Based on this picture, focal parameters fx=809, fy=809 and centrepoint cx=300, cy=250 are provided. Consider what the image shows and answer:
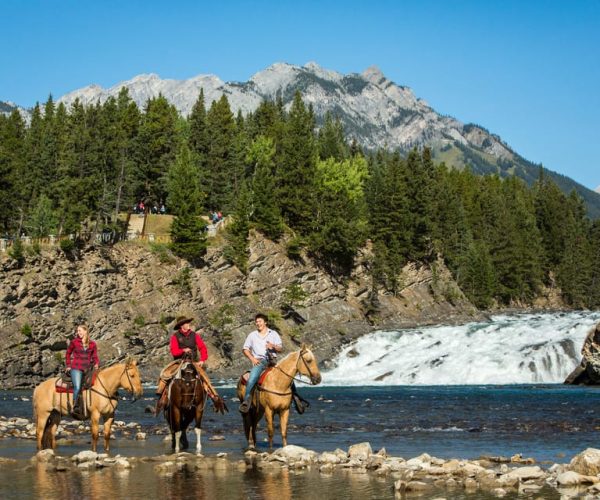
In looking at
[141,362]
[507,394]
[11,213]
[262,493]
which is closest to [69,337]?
[141,362]

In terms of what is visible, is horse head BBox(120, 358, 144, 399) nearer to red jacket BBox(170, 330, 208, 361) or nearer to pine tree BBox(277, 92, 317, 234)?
red jacket BBox(170, 330, 208, 361)

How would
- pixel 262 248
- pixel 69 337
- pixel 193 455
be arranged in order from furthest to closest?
pixel 262 248
pixel 69 337
pixel 193 455

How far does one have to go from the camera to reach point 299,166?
99.3 meters

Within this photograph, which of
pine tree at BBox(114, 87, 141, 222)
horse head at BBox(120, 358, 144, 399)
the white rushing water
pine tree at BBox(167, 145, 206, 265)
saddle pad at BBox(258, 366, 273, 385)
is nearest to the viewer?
horse head at BBox(120, 358, 144, 399)

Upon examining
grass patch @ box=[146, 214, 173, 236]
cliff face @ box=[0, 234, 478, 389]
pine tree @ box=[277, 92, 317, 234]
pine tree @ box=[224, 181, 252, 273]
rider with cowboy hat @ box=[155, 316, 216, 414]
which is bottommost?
rider with cowboy hat @ box=[155, 316, 216, 414]

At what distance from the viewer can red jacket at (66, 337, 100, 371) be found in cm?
2142

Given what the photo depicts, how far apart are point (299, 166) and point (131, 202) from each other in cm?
2260

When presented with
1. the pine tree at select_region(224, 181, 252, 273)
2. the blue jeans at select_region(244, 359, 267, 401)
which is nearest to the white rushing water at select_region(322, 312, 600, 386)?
the pine tree at select_region(224, 181, 252, 273)

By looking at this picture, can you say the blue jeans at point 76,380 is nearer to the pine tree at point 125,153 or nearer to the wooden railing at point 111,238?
the wooden railing at point 111,238

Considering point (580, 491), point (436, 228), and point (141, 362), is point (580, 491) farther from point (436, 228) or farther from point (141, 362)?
point (436, 228)

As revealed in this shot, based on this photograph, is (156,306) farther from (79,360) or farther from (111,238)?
(79,360)

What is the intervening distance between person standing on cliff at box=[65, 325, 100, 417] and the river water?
6.77 ft

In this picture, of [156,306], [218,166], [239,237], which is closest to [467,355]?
[239,237]

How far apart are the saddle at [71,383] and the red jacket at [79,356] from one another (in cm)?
21
